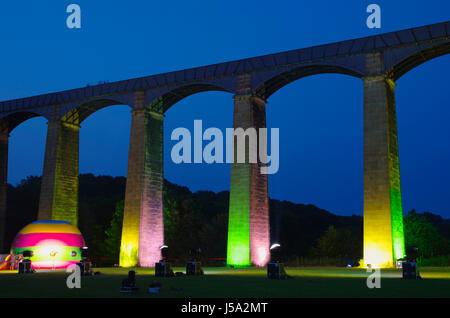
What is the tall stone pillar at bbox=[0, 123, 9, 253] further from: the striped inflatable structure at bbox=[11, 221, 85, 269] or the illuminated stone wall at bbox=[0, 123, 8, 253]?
the striped inflatable structure at bbox=[11, 221, 85, 269]

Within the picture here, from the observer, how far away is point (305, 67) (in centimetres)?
3325

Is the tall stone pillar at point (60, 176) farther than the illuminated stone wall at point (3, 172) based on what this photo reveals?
No

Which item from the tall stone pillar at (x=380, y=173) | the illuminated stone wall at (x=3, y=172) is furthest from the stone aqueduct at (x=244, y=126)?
the illuminated stone wall at (x=3, y=172)

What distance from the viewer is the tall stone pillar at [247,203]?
32844 mm

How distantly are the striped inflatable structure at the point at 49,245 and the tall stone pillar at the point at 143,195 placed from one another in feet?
19.0

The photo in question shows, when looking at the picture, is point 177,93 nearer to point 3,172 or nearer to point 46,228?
point 46,228

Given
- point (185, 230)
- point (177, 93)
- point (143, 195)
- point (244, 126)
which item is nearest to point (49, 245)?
point (143, 195)

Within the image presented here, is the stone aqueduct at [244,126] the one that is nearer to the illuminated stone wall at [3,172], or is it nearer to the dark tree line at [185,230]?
the illuminated stone wall at [3,172]

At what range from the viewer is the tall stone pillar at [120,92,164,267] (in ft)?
121

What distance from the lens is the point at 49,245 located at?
3017 centimetres

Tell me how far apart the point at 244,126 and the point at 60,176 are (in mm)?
17900

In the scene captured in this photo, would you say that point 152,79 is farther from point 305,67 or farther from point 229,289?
point 229,289

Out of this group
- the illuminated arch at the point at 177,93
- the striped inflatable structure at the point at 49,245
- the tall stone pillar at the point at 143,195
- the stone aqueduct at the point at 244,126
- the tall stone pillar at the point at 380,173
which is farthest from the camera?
the illuminated arch at the point at 177,93
